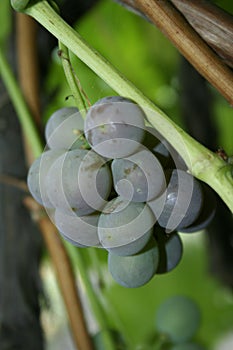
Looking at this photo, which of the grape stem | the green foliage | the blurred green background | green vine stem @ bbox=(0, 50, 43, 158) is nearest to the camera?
the grape stem

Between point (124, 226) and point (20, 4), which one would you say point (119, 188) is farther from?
point (20, 4)

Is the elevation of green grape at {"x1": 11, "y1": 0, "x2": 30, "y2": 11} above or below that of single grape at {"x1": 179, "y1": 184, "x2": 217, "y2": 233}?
above

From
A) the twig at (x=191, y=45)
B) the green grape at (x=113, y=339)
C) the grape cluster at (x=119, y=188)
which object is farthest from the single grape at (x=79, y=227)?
the green grape at (x=113, y=339)

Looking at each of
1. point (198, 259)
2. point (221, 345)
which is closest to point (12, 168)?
point (198, 259)

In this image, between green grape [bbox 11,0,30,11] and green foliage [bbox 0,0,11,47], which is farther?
green foliage [bbox 0,0,11,47]

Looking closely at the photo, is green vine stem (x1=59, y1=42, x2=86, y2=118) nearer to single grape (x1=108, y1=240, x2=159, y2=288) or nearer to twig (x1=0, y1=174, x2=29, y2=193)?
single grape (x1=108, y1=240, x2=159, y2=288)

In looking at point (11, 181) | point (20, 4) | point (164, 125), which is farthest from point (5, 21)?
point (164, 125)

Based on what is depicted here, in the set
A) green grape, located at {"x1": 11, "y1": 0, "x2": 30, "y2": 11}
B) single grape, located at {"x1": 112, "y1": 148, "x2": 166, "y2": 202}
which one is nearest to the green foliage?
green grape, located at {"x1": 11, "y1": 0, "x2": 30, "y2": 11}
